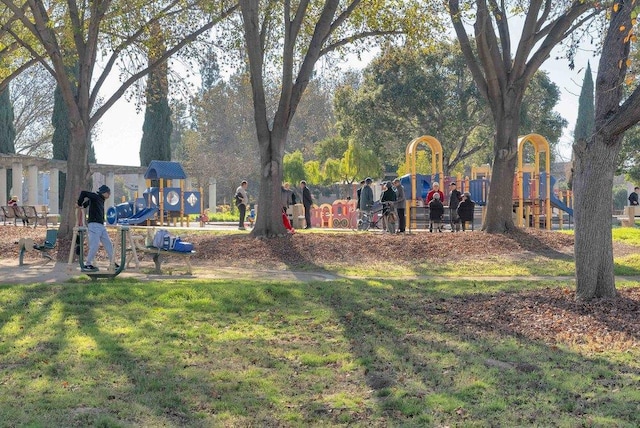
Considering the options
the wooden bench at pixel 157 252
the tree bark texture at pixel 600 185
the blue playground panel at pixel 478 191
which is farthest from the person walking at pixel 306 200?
the tree bark texture at pixel 600 185

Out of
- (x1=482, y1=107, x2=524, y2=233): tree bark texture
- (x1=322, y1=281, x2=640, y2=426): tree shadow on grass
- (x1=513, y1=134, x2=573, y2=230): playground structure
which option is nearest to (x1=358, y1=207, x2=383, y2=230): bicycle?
(x1=513, y1=134, x2=573, y2=230): playground structure

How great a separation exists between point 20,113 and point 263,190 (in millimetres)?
41095

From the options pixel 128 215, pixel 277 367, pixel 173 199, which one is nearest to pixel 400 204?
pixel 173 199

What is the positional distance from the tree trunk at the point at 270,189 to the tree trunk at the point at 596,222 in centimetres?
1138

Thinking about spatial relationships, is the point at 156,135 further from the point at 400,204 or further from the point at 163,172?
the point at 400,204

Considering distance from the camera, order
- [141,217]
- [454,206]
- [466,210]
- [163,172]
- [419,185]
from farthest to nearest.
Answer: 1. [163,172]
2. [141,217]
3. [419,185]
4. [454,206]
5. [466,210]

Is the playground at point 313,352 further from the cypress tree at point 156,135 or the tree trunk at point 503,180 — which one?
the cypress tree at point 156,135

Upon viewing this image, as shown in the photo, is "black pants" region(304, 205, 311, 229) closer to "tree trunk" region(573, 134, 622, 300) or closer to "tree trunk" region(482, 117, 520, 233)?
"tree trunk" region(482, 117, 520, 233)

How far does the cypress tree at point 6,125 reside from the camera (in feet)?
157

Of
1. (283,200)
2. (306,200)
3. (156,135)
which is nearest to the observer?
(283,200)

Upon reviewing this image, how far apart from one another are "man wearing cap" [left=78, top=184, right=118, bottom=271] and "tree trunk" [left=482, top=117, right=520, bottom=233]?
10541mm

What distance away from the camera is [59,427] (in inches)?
251

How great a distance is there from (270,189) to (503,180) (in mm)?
5613

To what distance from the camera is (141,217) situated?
103 feet
